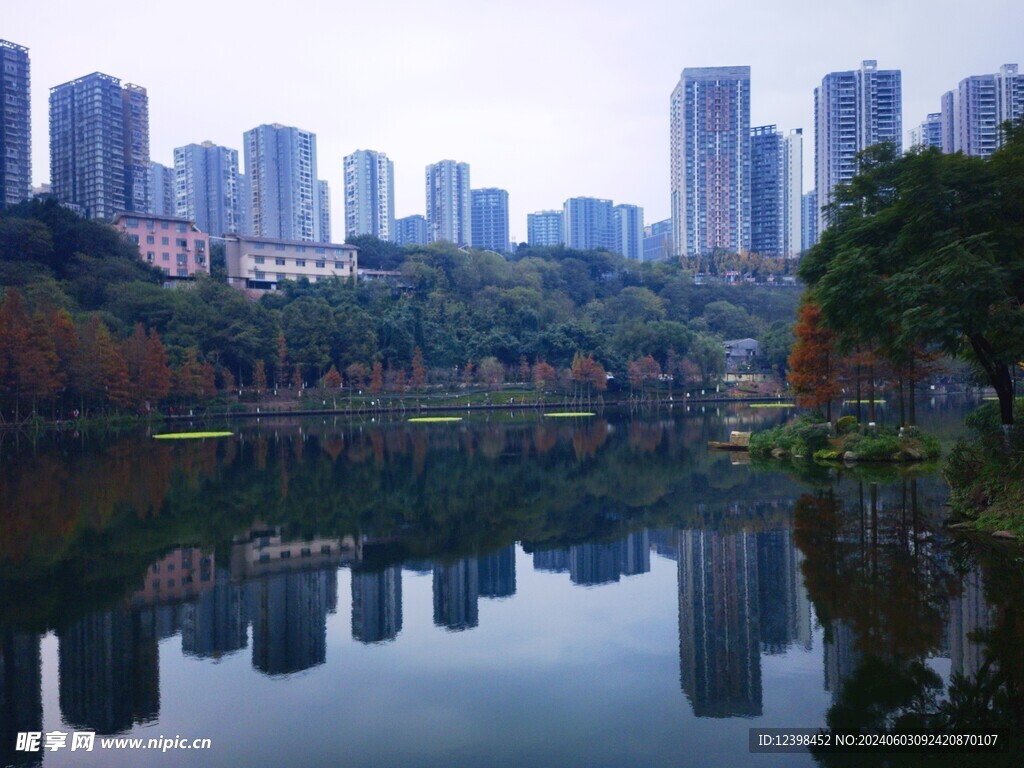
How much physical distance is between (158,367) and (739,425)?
111 ft

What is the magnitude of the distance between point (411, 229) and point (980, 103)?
9925cm

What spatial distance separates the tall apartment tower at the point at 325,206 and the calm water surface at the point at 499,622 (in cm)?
12661

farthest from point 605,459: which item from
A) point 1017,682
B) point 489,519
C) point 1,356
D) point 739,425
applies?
point 1,356

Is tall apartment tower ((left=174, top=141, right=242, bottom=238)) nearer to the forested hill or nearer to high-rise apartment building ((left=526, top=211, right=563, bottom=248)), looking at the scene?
the forested hill

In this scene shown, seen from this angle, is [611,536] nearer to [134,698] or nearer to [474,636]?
[474,636]

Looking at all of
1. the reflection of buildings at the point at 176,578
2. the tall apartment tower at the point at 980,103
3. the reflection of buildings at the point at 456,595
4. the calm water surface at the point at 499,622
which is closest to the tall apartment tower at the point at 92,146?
the tall apartment tower at the point at 980,103

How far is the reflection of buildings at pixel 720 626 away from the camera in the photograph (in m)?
7.30

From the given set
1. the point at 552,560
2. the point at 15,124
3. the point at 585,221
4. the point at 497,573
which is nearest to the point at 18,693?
the point at 497,573

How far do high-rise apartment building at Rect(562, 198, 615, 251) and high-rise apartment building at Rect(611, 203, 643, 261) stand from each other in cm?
315

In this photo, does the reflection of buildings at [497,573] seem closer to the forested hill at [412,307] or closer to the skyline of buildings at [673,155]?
the forested hill at [412,307]

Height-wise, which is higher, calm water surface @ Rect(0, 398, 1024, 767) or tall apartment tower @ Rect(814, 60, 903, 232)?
tall apartment tower @ Rect(814, 60, 903, 232)

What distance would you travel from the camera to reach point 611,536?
14.5 m

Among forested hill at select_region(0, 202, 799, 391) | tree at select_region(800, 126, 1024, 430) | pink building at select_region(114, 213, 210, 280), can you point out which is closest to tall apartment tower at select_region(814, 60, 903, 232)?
forested hill at select_region(0, 202, 799, 391)

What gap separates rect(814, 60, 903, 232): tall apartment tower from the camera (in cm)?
8444
